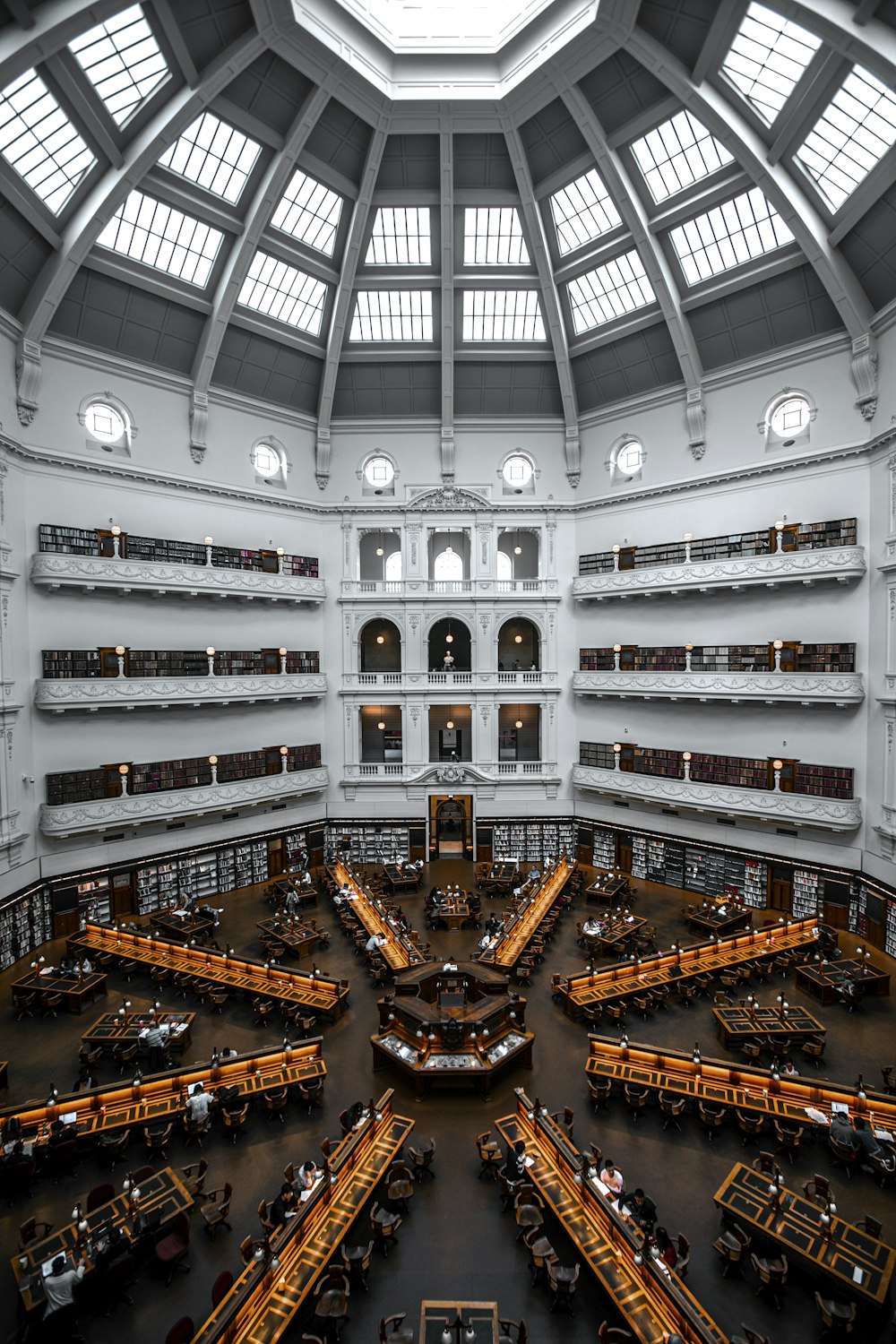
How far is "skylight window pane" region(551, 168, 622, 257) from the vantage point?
2012 cm

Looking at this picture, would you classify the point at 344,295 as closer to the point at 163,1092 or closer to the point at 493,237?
the point at 493,237

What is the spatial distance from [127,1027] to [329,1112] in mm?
5077

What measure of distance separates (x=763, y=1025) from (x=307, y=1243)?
9.94m

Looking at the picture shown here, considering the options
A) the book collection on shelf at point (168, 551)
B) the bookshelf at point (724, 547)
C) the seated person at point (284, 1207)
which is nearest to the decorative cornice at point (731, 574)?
the bookshelf at point (724, 547)

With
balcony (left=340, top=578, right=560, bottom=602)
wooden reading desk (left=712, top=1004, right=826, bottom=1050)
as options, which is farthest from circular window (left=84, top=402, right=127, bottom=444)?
wooden reading desk (left=712, top=1004, right=826, bottom=1050)

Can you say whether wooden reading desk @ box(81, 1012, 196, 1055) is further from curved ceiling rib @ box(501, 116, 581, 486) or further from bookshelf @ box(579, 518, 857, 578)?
curved ceiling rib @ box(501, 116, 581, 486)

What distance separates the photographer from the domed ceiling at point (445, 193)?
1535 centimetres

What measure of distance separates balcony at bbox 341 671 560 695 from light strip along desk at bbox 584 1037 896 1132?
14520mm

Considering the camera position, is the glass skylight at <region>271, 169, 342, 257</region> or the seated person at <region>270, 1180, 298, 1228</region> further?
the glass skylight at <region>271, 169, 342, 257</region>

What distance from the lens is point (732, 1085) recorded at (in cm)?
1184

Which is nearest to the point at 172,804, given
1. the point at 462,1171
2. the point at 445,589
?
the point at 445,589

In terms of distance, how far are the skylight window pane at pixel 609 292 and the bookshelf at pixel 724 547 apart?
8364 mm

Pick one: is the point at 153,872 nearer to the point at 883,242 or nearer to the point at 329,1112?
the point at 329,1112

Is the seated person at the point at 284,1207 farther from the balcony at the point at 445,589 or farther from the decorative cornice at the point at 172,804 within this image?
the balcony at the point at 445,589
